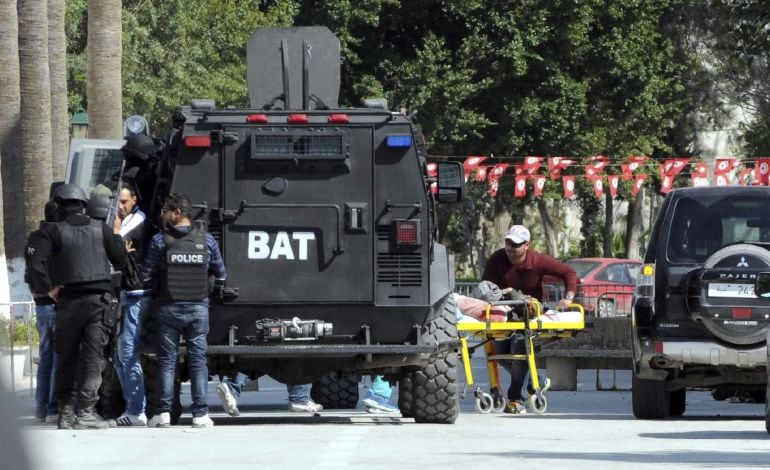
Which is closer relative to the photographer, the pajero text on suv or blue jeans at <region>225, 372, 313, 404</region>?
the pajero text on suv

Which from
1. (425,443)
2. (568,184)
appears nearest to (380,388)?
(425,443)

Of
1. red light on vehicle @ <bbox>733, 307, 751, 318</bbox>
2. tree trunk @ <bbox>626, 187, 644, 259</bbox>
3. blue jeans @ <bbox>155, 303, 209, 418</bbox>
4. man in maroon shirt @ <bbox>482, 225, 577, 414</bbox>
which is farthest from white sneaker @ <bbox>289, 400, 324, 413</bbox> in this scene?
tree trunk @ <bbox>626, 187, 644, 259</bbox>

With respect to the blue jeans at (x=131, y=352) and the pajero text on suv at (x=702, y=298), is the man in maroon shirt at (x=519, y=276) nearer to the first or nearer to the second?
the pajero text on suv at (x=702, y=298)

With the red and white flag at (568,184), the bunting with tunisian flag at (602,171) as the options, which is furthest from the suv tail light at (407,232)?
the red and white flag at (568,184)

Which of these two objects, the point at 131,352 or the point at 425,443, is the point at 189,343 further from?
the point at 425,443

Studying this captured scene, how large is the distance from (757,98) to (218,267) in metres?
32.2

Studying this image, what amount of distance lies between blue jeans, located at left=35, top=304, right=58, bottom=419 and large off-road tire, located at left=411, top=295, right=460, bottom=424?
8.90 ft

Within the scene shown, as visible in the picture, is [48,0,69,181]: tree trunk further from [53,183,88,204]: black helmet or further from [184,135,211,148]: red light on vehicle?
[184,135,211,148]: red light on vehicle

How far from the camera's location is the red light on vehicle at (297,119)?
41.8ft

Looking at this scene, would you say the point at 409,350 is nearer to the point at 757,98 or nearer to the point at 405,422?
the point at 405,422

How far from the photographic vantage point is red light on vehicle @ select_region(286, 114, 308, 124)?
12727mm

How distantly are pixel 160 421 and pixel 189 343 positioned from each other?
2.04 feet

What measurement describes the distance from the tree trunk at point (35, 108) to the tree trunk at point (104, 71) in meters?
0.74

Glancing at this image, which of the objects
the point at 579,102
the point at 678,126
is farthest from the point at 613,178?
the point at 678,126
